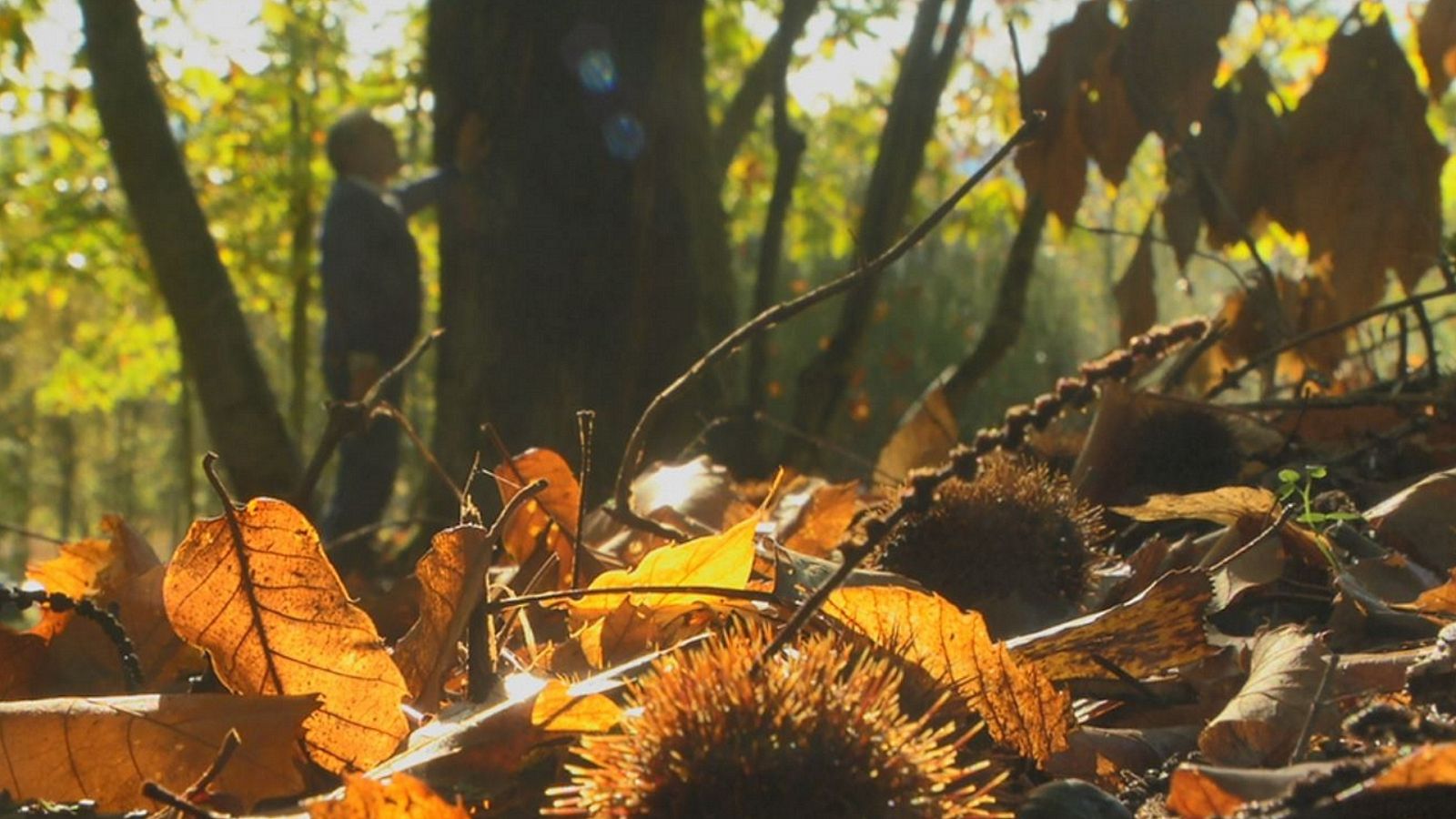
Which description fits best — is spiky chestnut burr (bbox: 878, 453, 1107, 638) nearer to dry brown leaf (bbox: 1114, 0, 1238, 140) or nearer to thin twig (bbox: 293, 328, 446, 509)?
thin twig (bbox: 293, 328, 446, 509)

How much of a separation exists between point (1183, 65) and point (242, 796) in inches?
76.5

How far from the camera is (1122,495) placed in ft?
7.23

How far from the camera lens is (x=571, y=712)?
1109 millimetres

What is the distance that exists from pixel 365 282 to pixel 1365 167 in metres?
7.03

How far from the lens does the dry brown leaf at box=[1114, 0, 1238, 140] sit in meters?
2.44

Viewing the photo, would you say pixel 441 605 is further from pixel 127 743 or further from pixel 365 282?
pixel 365 282

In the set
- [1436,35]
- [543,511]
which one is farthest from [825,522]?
[1436,35]

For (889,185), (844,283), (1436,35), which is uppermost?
(1436,35)

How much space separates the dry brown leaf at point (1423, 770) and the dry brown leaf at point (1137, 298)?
206 centimetres

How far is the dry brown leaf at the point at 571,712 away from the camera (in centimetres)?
110

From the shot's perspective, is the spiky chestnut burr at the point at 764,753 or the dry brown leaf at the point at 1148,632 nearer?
the spiky chestnut burr at the point at 764,753

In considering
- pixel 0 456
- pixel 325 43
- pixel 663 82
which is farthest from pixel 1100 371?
pixel 0 456

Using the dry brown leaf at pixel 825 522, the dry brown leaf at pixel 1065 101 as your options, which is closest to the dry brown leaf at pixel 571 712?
the dry brown leaf at pixel 825 522

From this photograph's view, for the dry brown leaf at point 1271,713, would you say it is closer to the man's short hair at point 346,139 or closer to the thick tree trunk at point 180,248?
the thick tree trunk at point 180,248
